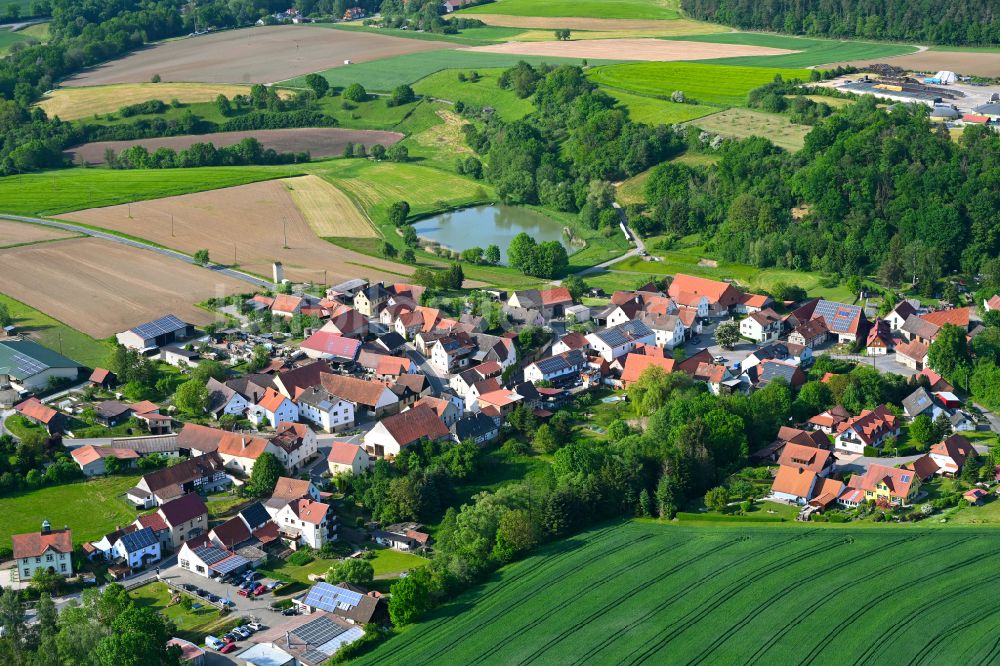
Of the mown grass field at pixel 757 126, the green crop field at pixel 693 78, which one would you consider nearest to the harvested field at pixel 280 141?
the green crop field at pixel 693 78

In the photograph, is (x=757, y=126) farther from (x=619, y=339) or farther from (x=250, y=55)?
(x=250, y=55)

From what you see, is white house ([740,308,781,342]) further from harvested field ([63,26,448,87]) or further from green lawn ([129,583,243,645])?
harvested field ([63,26,448,87])

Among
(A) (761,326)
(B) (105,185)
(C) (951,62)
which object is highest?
(C) (951,62)

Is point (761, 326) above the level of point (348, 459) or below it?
below

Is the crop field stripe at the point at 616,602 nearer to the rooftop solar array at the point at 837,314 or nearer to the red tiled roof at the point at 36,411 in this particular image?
the rooftop solar array at the point at 837,314

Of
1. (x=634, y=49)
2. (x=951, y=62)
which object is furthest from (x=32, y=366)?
(x=951, y=62)

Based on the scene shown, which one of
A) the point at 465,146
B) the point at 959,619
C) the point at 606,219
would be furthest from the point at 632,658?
the point at 465,146

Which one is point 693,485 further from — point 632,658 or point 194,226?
point 194,226
